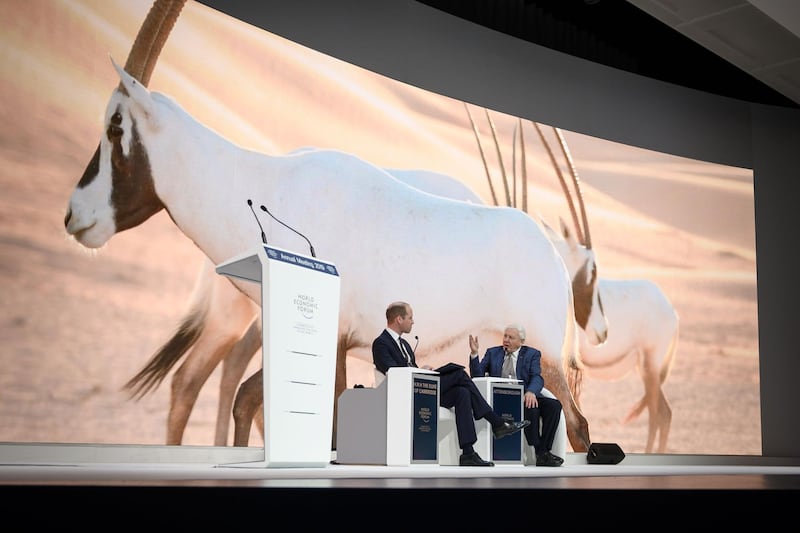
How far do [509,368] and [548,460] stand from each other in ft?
2.24

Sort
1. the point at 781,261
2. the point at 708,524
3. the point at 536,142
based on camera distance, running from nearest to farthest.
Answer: the point at 708,524, the point at 536,142, the point at 781,261

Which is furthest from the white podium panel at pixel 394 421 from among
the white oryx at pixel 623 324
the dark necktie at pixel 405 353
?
the white oryx at pixel 623 324

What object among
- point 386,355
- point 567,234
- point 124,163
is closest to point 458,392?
point 386,355

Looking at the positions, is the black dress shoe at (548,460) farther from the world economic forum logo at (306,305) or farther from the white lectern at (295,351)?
the world economic forum logo at (306,305)

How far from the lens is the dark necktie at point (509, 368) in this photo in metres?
5.79

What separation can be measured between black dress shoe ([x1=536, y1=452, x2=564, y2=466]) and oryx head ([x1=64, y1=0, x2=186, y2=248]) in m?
2.98

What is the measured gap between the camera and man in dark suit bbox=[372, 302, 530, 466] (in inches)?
195

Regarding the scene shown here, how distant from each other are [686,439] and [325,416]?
6.30 metres

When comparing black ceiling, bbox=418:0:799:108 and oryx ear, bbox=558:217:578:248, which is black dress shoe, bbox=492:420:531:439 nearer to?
oryx ear, bbox=558:217:578:248

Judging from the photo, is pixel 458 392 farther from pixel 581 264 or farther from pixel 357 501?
pixel 581 264

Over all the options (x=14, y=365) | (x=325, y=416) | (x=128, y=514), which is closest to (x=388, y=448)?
(x=325, y=416)

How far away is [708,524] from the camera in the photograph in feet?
6.06

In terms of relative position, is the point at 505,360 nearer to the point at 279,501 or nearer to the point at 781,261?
the point at 279,501

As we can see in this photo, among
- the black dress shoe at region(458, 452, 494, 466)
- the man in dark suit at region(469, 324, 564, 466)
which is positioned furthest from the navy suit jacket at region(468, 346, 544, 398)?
the black dress shoe at region(458, 452, 494, 466)
